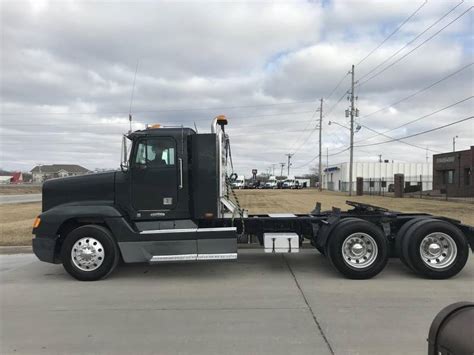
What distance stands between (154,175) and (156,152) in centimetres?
42

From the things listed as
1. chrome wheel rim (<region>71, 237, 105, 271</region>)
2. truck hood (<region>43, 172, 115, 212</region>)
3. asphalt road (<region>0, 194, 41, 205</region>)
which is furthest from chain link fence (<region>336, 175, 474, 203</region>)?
asphalt road (<region>0, 194, 41, 205</region>)

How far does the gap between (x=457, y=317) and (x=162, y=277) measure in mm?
6382

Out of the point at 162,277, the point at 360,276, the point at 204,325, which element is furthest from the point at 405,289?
the point at 162,277

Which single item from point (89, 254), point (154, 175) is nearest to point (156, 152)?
point (154, 175)

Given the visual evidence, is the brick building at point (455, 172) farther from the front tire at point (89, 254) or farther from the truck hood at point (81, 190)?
the front tire at point (89, 254)

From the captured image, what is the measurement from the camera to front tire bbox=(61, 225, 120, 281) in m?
7.99

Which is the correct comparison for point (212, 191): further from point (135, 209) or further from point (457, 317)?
point (457, 317)

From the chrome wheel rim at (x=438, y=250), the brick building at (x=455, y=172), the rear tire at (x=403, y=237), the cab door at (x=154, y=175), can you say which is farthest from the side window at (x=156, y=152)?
the brick building at (x=455, y=172)

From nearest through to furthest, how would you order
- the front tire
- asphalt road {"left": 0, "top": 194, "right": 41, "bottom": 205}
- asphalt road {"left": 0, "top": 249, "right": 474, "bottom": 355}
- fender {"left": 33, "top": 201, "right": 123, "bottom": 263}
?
asphalt road {"left": 0, "top": 249, "right": 474, "bottom": 355} < the front tire < fender {"left": 33, "top": 201, "right": 123, "bottom": 263} < asphalt road {"left": 0, "top": 194, "right": 41, "bottom": 205}

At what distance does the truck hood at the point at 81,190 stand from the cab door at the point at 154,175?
459 mm

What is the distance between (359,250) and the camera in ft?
26.9

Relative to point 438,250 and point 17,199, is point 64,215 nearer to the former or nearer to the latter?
point 438,250

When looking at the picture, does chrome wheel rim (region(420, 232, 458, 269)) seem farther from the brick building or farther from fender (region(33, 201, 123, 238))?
the brick building

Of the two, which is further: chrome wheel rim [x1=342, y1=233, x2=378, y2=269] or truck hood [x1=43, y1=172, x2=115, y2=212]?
truck hood [x1=43, y1=172, x2=115, y2=212]
